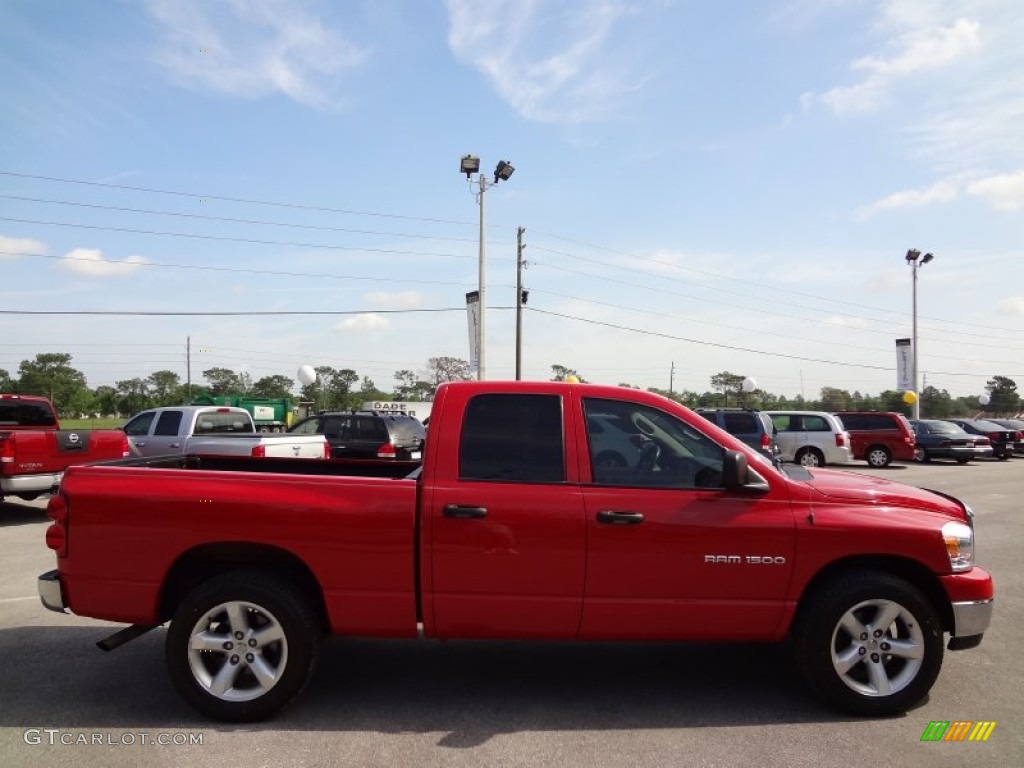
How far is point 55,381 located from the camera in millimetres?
64125

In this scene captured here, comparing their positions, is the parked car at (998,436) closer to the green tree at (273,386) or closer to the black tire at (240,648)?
the black tire at (240,648)

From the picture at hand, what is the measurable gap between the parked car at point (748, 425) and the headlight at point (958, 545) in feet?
47.4

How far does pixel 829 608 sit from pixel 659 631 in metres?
0.95

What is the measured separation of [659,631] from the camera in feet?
13.7

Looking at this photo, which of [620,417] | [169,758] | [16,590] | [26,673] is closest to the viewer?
[169,758]

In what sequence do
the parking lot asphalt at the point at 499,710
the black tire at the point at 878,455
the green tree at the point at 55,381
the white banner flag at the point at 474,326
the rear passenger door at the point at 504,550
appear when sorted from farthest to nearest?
the green tree at the point at 55,381 < the white banner flag at the point at 474,326 < the black tire at the point at 878,455 < the rear passenger door at the point at 504,550 < the parking lot asphalt at the point at 499,710

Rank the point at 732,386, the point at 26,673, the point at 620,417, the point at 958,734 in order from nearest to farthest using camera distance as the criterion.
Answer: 1. the point at 958,734
2. the point at 620,417
3. the point at 26,673
4. the point at 732,386

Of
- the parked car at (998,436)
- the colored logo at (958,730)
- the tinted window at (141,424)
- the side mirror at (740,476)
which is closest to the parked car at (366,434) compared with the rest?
the tinted window at (141,424)

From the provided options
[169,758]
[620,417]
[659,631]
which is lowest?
[169,758]

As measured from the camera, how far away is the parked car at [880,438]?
906 inches

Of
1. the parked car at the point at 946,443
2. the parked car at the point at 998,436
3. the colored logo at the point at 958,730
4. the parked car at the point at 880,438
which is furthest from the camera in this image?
the parked car at the point at 998,436

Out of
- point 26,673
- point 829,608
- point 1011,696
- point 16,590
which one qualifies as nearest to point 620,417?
point 829,608

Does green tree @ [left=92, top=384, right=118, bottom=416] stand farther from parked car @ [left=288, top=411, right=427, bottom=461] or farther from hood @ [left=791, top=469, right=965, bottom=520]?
hood @ [left=791, top=469, right=965, bottom=520]

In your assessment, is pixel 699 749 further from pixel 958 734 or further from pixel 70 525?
pixel 70 525
